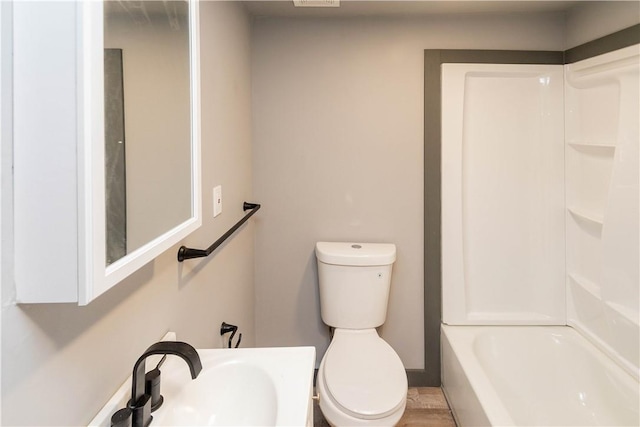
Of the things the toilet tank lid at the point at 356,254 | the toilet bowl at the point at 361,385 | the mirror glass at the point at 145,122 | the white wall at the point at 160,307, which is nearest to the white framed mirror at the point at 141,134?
the mirror glass at the point at 145,122

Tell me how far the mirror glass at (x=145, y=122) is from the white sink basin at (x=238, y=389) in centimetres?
39

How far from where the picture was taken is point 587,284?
6.81 feet

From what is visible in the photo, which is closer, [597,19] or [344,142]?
[597,19]

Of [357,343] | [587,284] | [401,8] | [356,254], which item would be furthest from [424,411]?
[401,8]

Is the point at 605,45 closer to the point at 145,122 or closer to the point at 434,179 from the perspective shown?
the point at 434,179

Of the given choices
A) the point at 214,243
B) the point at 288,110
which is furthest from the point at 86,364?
the point at 288,110

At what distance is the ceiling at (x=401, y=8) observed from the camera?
6.63 ft

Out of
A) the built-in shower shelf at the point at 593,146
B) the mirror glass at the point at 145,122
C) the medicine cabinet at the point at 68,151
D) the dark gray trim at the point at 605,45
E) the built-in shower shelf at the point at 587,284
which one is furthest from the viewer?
the built-in shower shelf at the point at 587,284

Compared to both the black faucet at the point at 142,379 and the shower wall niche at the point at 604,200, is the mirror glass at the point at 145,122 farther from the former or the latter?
the shower wall niche at the point at 604,200

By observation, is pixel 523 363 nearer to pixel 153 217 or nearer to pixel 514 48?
pixel 514 48

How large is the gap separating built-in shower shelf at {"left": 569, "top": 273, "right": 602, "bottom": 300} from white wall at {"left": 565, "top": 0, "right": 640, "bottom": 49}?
121 centimetres

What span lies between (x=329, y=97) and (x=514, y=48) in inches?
41.2

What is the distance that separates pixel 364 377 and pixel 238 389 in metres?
0.82

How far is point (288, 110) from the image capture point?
226cm
